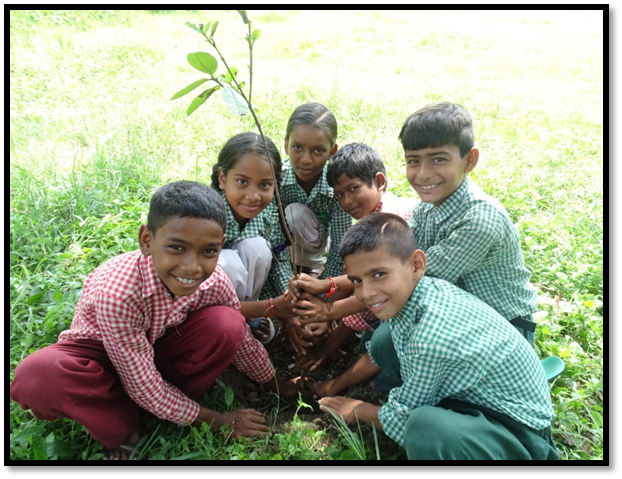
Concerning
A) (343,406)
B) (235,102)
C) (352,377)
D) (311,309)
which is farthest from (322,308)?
(235,102)

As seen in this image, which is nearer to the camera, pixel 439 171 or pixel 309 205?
pixel 439 171

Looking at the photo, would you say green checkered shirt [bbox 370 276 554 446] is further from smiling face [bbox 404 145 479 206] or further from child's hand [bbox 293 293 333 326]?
child's hand [bbox 293 293 333 326]

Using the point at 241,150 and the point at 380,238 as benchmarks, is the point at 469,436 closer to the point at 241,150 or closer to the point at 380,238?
the point at 380,238

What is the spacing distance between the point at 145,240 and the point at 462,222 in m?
1.33

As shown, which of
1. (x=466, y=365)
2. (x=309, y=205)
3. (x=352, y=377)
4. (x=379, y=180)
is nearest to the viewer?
Result: (x=466, y=365)

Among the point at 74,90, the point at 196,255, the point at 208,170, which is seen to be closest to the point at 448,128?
the point at 196,255

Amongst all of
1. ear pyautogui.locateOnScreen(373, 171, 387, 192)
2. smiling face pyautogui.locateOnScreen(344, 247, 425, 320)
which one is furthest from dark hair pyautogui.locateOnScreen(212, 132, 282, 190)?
smiling face pyautogui.locateOnScreen(344, 247, 425, 320)

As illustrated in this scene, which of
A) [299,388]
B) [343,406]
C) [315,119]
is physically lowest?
[299,388]

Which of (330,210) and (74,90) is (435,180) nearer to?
(330,210)

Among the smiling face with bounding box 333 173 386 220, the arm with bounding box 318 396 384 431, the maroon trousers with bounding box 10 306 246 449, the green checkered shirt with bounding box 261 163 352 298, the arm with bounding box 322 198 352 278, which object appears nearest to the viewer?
the maroon trousers with bounding box 10 306 246 449

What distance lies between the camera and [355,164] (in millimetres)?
2709

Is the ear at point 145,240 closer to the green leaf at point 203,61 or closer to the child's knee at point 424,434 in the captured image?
the green leaf at point 203,61

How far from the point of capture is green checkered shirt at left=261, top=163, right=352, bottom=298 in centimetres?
301

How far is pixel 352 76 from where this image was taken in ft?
23.9
